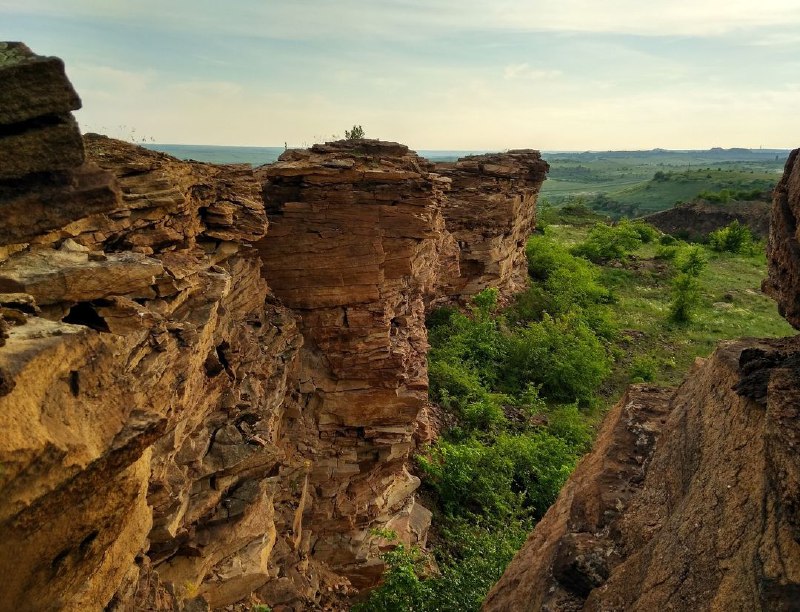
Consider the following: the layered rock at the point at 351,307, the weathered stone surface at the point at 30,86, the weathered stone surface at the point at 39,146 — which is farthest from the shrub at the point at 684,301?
the weathered stone surface at the point at 30,86

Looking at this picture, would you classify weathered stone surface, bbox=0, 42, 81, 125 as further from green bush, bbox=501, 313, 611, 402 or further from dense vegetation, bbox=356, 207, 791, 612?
green bush, bbox=501, 313, 611, 402

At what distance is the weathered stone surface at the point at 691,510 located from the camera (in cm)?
501

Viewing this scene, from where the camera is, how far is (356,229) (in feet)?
48.9

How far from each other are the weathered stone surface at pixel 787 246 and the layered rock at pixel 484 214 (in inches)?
941

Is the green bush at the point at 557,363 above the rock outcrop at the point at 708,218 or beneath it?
beneath

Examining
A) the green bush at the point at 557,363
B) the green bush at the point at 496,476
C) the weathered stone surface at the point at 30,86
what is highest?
the weathered stone surface at the point at 30,86

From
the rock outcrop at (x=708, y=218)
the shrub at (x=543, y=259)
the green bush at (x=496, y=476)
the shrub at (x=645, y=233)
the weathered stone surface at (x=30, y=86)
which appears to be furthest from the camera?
the rock outcrop at (x=708, y=218)

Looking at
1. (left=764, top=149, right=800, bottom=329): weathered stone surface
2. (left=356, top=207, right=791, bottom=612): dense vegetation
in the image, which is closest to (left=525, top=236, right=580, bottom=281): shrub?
(left=356, top=207, right=791, bottom=612): dense vegetation

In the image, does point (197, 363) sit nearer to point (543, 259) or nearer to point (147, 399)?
point (147, 399)

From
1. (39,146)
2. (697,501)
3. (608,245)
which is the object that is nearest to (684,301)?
(608,245)

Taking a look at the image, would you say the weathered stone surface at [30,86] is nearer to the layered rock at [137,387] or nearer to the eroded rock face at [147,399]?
the layered rock at [137,387]

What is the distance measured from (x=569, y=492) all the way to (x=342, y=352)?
8.10 metres

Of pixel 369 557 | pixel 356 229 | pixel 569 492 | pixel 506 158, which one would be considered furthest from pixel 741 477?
pixel 506 158

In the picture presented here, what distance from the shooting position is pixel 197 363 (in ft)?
30.2
